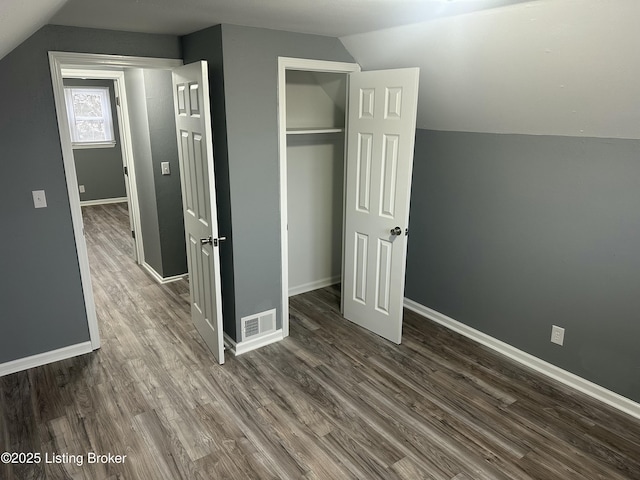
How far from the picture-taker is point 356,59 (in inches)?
131

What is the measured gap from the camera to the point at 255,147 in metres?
2.98

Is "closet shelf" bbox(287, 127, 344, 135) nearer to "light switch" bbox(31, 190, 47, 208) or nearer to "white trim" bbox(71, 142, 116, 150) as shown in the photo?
"light switch" bbox(31, 190, 47, 208)

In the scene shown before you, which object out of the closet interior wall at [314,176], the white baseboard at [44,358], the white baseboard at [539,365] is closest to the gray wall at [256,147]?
the closet interior wall at [314,176]

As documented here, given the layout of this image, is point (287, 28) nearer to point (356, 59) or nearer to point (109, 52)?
point (356, 59)

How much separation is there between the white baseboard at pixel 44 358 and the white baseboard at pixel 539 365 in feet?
8.93

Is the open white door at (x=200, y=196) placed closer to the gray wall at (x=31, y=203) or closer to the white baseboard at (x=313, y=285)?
the gray wall at (x=31, y=203)

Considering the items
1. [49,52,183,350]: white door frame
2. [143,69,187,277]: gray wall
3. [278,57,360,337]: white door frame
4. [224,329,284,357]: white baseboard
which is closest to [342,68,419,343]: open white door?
[278,57,360,337]: white door frame

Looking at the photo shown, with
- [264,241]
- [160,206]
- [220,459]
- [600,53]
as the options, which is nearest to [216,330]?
[264,241]

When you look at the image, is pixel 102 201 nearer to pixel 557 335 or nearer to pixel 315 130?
pixel 315 130

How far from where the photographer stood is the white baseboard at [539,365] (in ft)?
8.82

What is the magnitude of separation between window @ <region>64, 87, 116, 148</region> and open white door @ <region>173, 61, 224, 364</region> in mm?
5460

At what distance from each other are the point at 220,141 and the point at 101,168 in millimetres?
5975

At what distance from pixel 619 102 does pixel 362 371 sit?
2216 mm

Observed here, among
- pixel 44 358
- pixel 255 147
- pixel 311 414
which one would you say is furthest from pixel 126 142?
pixel 311 414
